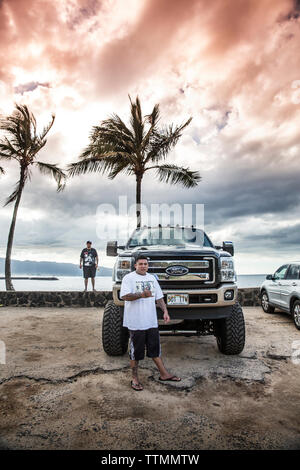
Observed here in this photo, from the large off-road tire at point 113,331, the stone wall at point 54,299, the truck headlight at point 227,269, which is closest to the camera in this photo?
the truck headlight at point 227,269

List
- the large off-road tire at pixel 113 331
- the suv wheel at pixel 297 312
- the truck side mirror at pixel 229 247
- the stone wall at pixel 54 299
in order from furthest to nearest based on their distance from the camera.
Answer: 1. the stone wall at pixel 54 299
2. the suv wheel at pixel 297 312
3. the truck side mirror at pixel 229 247
4. the large off-road tire at pixel 113 331

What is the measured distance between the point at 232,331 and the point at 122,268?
195 cm

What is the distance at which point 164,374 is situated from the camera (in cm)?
365

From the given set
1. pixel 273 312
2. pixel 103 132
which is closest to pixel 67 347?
pixel 273 312

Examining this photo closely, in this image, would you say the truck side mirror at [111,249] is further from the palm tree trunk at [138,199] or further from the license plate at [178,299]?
the palm tree trunk at [138,199]

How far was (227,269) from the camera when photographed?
14.2ft

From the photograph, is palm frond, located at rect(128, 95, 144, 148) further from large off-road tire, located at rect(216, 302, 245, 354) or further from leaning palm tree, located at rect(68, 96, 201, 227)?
large off-road tire, located at rect(216, 302, 245, 354)

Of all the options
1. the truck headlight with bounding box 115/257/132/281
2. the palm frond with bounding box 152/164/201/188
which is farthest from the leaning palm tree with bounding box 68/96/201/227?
the truck headlight with bounding box 115/257/132/281

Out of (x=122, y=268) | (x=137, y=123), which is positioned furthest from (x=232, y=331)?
(x=137, y=123)

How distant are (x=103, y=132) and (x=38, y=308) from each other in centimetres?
Answer: 760

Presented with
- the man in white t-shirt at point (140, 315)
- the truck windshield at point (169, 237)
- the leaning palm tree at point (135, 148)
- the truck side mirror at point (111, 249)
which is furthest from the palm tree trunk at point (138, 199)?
the man in white t-shirt at point (140, 315)

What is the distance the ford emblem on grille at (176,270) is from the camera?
4.17m

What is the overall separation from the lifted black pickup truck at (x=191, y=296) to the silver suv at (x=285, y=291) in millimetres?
2847

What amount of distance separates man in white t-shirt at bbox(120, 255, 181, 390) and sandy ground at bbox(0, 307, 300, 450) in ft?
1.25
